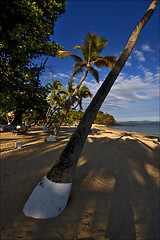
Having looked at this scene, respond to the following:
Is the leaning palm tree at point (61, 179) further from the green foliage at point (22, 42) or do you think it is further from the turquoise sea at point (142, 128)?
the turquoise sea at point (142, 128)

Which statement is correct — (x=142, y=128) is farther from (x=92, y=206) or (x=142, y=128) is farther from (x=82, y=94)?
(x=92, y=206)

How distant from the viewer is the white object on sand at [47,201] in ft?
6.21

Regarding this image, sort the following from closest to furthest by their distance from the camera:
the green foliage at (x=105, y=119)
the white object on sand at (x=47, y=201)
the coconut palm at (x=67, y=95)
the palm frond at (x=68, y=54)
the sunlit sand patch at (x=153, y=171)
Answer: the white object on sand at (x=47, y=201), the sunlit sand patch at (x=153, y=171), the palm frond at (x=68, y=54), the coconut palm at (x=67, y=95), the green foliage at (x=105, y=119)

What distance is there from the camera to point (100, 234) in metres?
1.63

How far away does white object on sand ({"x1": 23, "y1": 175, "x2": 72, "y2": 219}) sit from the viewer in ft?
Answer: 6.21

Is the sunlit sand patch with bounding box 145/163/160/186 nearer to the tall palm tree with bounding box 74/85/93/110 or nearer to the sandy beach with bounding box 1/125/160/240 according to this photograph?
the sandy beach with bounding box 1/125/160/240

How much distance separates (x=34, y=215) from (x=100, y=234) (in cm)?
123

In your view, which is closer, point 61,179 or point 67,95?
point 61,179

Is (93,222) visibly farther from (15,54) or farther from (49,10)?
(49,10)

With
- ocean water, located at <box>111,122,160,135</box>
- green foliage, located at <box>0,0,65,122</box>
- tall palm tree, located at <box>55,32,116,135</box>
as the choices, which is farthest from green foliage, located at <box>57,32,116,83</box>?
ocean water, located at <box>111,122,160,135</box>

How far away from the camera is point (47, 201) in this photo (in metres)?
1.97

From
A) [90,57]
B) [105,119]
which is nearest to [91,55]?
[90,57]

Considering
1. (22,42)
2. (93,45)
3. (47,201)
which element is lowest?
(47,201)

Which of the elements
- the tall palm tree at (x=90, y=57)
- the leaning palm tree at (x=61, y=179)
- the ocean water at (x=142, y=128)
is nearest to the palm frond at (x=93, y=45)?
the tall palm tree at (x=90, y=57)
